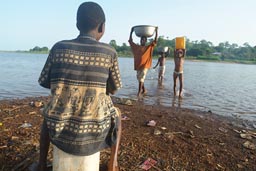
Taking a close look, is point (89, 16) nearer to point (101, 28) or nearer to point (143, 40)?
point (101, 28)

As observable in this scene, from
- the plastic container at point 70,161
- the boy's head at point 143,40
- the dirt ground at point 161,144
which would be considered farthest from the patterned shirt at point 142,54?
the plastic container at point 70,161

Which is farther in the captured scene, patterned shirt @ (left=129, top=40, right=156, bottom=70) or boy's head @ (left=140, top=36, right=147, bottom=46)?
boy's head @ (left=140, top=36, right=147, bottom=46)

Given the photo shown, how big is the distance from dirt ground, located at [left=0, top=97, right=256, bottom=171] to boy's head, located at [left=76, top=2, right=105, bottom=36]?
148 centimetres

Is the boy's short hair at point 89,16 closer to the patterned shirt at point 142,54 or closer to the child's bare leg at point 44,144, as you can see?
the child's bare leg at point 44,144

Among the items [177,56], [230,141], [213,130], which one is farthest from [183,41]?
[230,141]

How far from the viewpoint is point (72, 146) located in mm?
1938

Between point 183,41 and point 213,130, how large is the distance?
4483mm

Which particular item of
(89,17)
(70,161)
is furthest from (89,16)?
(70,161)

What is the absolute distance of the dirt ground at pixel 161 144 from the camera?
299 cm

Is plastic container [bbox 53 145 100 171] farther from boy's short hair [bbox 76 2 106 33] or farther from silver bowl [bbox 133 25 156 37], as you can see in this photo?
silver bowl [bbox 133 25 156 37]

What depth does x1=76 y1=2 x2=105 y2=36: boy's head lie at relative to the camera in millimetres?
1988

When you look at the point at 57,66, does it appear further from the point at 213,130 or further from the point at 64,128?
the point at 213,130

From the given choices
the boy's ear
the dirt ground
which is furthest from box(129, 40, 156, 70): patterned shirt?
the boy's ear

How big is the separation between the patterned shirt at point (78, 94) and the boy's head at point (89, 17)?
9 cm
